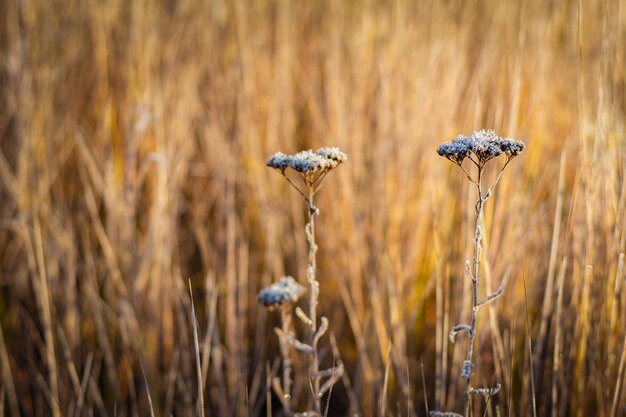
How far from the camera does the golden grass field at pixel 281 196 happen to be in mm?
1628

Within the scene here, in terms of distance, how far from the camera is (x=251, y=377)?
212cm

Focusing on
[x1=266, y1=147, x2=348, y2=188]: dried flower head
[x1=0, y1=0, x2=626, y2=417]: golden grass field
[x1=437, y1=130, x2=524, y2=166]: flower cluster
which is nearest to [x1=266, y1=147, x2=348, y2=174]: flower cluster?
[x1=266, y1=147, x2=348, y2=188]: dried flower head

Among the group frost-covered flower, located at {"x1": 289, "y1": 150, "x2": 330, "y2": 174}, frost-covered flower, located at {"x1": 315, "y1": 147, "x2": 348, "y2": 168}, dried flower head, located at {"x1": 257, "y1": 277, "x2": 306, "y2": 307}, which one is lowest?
dried flower head, located at {"x1": 257, "y1": 277, "x2": 306, "y2": 307}

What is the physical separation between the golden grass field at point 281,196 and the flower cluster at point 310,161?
522 mm

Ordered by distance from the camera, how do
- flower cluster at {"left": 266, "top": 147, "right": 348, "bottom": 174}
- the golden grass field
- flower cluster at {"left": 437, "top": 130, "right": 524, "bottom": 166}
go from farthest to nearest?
the golden grass field, flower cluster at {"left": 266, "top": 147, "right": 348, "bottom": 174}, flower cluster at {"left": 437, "top": 130, "right": 524, "bottom": 166}

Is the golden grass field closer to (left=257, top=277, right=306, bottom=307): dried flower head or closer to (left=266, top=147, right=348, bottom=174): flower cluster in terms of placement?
(left=257, top=277, right=306, bottom=307): dried flower head

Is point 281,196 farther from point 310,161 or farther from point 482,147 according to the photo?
point 482,147

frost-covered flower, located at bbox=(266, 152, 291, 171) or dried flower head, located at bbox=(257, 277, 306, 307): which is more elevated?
frost-covered flower, located at bbox=(266, 152, 291, 171)

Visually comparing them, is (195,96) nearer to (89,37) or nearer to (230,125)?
(230,125)

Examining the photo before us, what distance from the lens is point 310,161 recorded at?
1.08m

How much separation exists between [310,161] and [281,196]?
1332 mm

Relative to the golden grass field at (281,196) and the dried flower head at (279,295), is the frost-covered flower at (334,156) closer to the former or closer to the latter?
the dried flower head at (279,295)

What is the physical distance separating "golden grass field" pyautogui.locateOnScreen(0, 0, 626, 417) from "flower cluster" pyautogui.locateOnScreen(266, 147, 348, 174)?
522mm

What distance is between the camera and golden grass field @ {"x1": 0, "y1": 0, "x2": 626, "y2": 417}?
5.34ft
